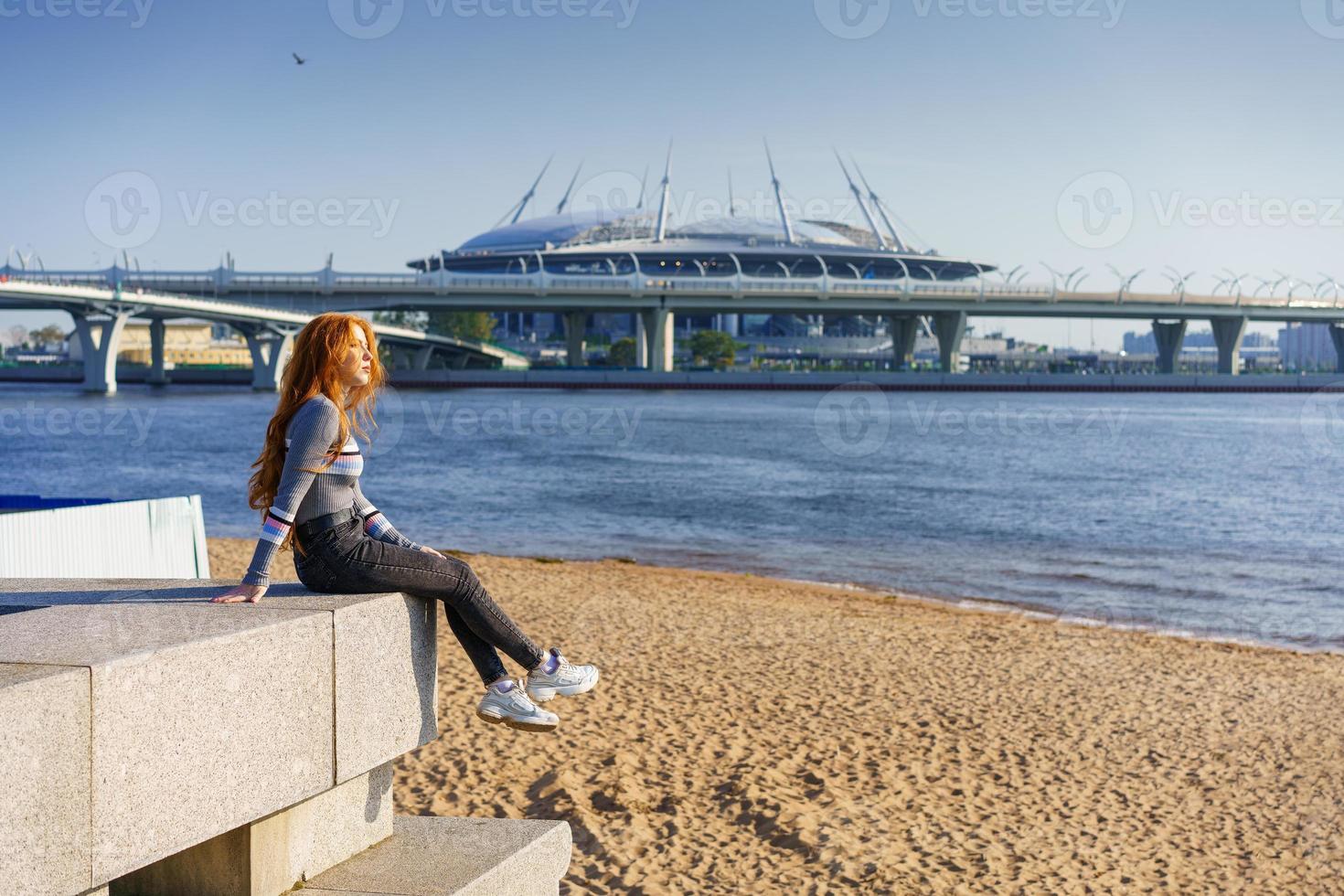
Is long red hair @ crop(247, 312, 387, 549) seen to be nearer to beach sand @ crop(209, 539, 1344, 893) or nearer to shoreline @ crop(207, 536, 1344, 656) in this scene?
beach sand @ crop(209, 539, 1344, 893)

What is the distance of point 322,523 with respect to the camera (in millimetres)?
4961

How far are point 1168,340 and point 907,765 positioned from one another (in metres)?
125

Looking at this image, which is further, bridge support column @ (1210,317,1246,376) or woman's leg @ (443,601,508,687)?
bridge support column @ (1210,317,1246,376)

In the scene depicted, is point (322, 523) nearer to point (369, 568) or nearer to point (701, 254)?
point (369, 568)

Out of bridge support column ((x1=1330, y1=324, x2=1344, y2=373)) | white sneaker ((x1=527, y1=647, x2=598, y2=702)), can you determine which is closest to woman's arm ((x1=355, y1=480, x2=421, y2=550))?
white sneaker ((x1=527, y1=647, x2=598, y2=702))

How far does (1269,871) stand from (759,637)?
672 centimetres

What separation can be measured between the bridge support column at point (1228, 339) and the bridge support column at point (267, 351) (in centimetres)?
8290

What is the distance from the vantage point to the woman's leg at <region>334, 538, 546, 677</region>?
192 inches

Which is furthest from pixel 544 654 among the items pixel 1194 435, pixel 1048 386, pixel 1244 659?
pixel 1048 386

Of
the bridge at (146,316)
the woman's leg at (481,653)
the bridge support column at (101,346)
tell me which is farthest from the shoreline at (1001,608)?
the bridge support column at (101,346)

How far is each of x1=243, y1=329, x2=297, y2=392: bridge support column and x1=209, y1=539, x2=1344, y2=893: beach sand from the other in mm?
84986

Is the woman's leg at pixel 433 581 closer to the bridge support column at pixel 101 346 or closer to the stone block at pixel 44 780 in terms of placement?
the stone block at pixel 44 780

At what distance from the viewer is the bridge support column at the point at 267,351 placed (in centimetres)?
9414

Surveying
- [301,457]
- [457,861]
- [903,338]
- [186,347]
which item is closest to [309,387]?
[301,457]
